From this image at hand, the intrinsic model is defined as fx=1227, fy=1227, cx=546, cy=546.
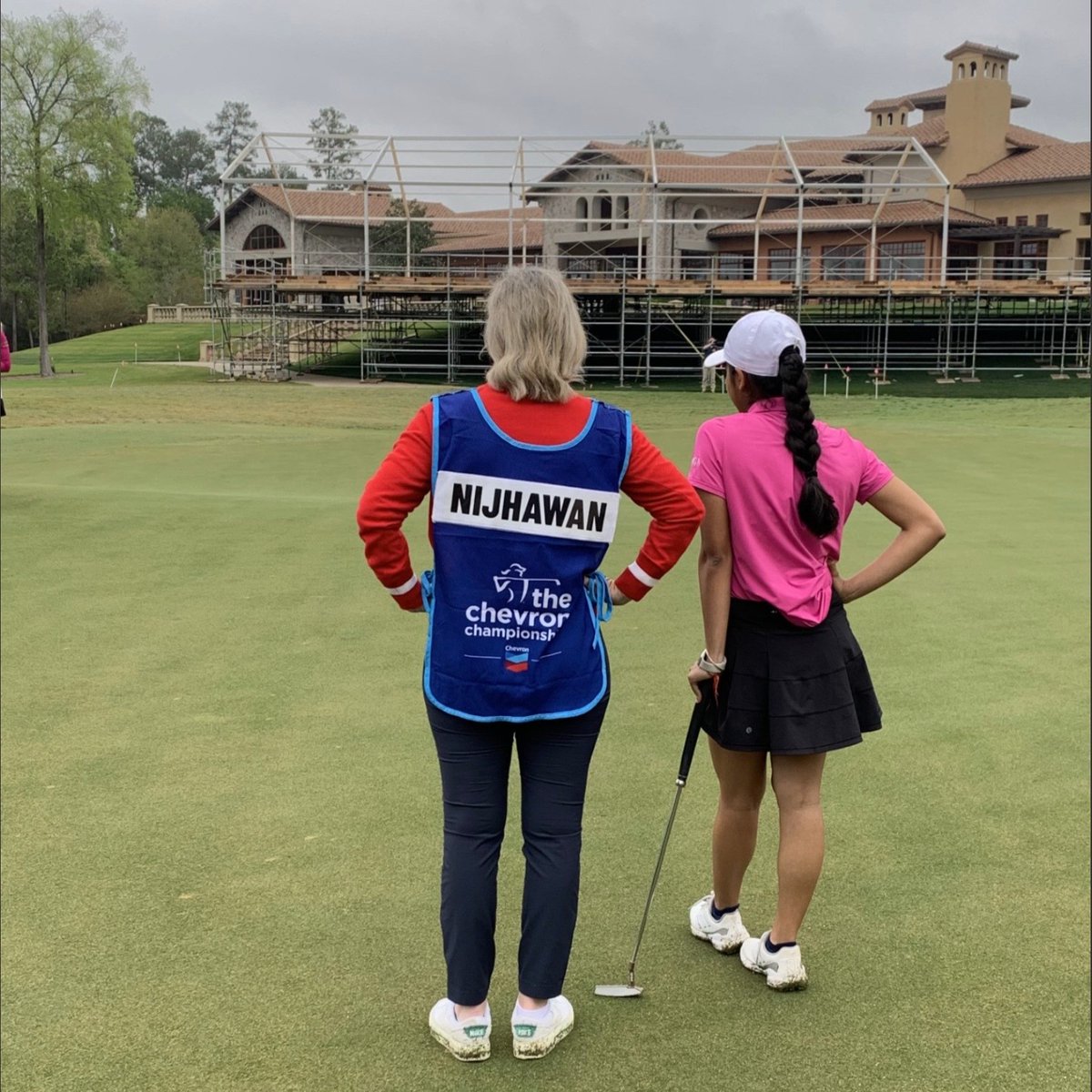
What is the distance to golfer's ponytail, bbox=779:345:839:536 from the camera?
99.3 inches

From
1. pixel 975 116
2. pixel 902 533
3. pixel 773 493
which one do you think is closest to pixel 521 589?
pixel 773 493

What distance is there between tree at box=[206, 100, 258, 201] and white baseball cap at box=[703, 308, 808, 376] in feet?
80.8

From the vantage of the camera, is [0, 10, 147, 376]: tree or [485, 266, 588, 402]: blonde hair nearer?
[485, 266, 588, 402]: blonde hair

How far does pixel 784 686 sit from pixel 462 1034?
3.20 ft

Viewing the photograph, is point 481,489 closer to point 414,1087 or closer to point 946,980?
point 414,1087

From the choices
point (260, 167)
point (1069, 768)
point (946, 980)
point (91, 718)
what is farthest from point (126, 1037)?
point (260, 167)

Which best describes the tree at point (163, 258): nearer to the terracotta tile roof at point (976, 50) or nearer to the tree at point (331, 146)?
the tree at point (331, 146)

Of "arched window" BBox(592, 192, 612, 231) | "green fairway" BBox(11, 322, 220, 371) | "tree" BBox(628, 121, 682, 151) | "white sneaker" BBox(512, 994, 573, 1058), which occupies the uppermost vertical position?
"tree" BBox(628, 121, 682, 151)

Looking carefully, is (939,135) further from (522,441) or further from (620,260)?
(522,441)

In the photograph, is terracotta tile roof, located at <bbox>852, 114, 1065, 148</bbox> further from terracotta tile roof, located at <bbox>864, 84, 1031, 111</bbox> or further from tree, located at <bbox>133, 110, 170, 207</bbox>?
tree, located at <bbox>133, 110, 170, 207</bbox>

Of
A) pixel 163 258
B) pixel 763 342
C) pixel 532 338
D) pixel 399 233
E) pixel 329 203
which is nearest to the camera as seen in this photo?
pixel 532 338

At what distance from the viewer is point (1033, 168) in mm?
38250

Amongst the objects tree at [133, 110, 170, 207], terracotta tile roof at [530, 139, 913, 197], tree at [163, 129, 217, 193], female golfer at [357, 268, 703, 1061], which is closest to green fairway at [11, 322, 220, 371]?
tree at [133, 110, 170, 207]

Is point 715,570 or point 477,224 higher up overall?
point 477,224
